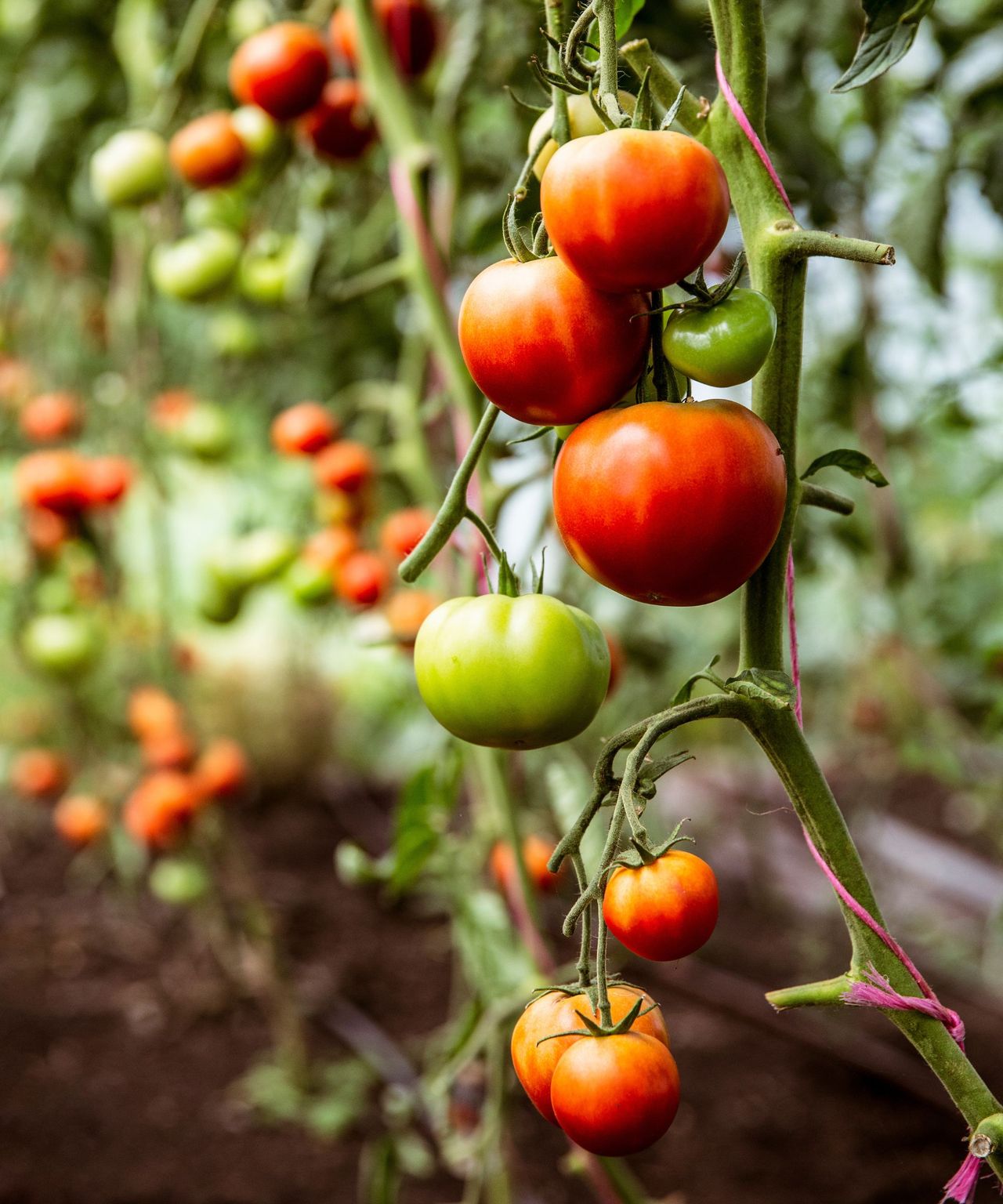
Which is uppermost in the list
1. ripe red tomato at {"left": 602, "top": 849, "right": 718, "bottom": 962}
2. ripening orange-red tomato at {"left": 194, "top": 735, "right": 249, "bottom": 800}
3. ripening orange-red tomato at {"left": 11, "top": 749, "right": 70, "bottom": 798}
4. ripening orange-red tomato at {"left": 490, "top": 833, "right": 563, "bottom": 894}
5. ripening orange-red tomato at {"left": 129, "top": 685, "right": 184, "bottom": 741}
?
ripe red tomato at {"left": 602, "top": 849, "right": 718, "bottom": 962}

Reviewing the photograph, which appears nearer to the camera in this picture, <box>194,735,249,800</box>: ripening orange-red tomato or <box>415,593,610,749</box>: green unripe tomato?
<box>415,593,610,749</box>: green unripe tomato

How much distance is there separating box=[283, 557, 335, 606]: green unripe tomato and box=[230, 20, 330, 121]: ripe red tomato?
468 millimetres

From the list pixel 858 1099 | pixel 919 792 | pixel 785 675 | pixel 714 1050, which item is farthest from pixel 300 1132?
pixel 919 792

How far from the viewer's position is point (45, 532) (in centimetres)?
146

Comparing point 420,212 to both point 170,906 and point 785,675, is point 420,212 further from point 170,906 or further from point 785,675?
point 170,906

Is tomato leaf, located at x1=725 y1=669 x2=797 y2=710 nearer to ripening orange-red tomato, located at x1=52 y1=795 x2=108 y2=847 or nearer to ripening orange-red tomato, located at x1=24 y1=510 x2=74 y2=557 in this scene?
ripening orange-red tomato, located at x1=24 y1=510 x2=74 y2=557

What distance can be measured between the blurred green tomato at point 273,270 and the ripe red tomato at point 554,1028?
0.90 metres

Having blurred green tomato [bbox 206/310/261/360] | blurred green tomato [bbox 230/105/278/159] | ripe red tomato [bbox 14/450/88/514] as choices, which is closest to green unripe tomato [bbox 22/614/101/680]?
ripe red tomato [bbox 14/450/88/514]

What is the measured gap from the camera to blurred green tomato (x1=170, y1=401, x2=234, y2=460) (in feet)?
4.62

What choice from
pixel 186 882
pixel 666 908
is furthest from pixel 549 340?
pixel 186 882

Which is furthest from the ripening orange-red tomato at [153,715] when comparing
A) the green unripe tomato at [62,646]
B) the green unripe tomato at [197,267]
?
the green unripe tomato at [197,267]

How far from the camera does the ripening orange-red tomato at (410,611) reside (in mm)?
1004

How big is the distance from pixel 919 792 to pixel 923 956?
41.3 inches

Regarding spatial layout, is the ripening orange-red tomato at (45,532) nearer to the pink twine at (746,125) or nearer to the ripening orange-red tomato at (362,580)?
the ripening orange-red tomato at (362,580)
